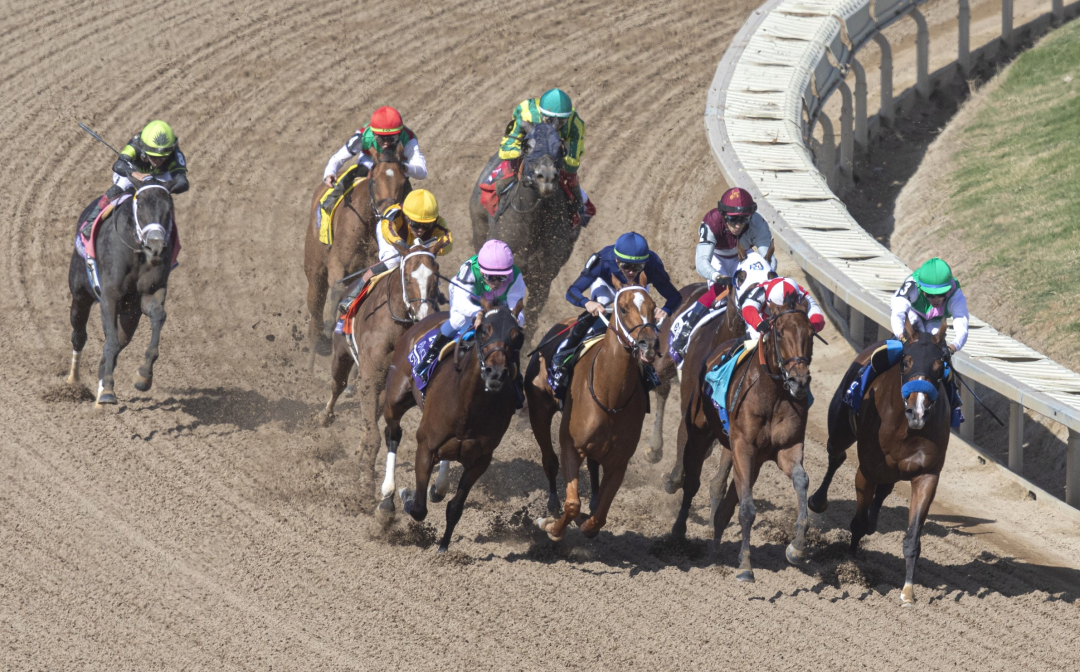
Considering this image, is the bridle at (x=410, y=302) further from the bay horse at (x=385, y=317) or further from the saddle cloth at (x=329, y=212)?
the saddle cloth at (x=329, y=212)

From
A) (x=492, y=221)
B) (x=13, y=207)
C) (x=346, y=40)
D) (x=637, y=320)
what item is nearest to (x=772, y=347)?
(x=637, y=320)

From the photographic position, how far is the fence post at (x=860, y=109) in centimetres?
1691

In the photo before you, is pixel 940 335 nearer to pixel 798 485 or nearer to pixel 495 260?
pixel 798 485

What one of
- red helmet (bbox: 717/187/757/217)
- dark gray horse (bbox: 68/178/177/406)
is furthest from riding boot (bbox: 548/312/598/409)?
dark gray horse (bbox: 68/178/177/406)

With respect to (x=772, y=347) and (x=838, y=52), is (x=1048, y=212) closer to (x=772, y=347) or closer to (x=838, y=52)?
(x=838, y=52)

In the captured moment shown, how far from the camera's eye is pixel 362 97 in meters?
18.7

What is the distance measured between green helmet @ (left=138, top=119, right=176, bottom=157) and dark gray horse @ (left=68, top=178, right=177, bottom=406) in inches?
10.4

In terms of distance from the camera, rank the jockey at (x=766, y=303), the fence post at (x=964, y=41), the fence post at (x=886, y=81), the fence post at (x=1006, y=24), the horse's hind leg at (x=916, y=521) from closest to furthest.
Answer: the jockey at (x=766, y=303) → the horse's hind leg at (x=916, y=521) → the fence post at (x=886, y=81) → the fence post at (x=964, y=41) → the fence post at (x=1006, y=24)

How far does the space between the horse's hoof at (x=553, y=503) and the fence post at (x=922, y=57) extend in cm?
1049

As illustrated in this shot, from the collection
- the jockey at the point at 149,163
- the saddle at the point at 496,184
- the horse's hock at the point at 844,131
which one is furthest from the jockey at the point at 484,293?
the horse's hock at the point at 844,131

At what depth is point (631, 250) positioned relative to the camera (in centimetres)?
973

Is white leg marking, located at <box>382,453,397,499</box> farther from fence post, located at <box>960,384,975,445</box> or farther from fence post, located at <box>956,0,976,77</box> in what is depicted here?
fence post, located at <box>956,0,976,77</box>

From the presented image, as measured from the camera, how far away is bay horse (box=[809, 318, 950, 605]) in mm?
8945

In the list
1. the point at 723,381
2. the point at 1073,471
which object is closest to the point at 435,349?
the point at 723,381
